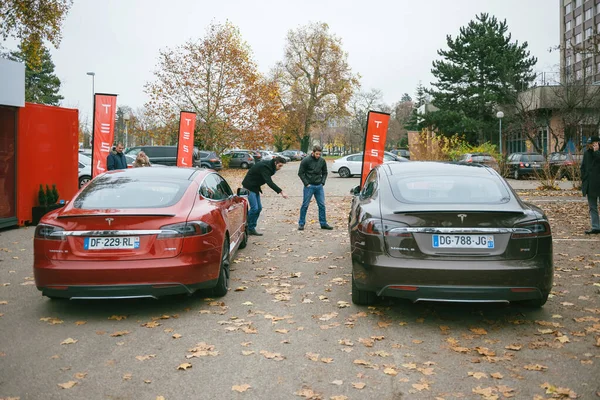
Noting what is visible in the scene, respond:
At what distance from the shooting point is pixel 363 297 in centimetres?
583

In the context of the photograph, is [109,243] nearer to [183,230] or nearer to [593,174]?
[183,230]

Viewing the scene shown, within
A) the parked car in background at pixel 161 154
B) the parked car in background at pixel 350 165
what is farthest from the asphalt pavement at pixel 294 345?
the parked car in background at pixel 350 165

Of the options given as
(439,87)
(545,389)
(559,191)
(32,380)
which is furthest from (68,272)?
(439,87)

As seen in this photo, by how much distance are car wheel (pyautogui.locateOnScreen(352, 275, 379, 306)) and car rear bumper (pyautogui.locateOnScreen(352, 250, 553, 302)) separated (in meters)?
0.72

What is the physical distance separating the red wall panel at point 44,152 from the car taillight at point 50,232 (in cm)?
766

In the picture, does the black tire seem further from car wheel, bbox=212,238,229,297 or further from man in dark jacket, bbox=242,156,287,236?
car wheel, bbox=212,238,229,297

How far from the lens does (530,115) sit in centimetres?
3928

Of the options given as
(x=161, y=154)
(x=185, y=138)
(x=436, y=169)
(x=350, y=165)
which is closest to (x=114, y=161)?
(x=185, y=138)

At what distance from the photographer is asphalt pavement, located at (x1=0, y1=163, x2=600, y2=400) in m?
3.88

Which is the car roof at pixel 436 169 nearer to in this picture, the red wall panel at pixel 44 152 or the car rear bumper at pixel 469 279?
the car rear bumper at pixel 469 279

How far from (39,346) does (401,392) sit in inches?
119

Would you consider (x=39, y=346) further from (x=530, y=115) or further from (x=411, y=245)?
(x=530, y=115)

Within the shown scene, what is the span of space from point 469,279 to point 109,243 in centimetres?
330

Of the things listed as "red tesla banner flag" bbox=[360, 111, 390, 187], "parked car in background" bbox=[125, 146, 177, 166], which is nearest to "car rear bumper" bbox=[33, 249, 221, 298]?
"red tesla banner flag" bbox=[360, 111, 390, 187]
